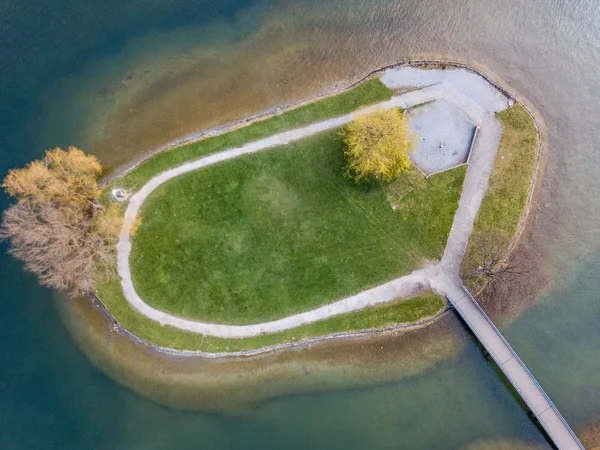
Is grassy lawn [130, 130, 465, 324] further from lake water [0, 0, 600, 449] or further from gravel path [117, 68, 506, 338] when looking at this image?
lake water [0, 0, 600, 449]

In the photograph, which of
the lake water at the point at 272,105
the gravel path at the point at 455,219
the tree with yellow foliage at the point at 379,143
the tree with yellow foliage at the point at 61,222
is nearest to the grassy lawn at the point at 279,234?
the gravel path at the point at 455,219

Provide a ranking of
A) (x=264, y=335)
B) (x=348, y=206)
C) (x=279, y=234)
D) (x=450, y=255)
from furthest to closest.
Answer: (x=348, y=206)
(x=279, y=234)
(x=450, y=255)
(x=264, y=335)

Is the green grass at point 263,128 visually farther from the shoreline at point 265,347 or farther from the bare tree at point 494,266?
the bare tree at point 494,266

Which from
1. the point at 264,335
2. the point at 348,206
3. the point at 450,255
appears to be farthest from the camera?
the point at 348,206

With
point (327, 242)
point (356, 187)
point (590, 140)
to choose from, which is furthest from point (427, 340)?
point (590, 140)

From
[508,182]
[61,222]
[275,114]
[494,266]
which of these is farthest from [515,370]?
[61,222]

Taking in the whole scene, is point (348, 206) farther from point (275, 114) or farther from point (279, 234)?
point (275, 114)
